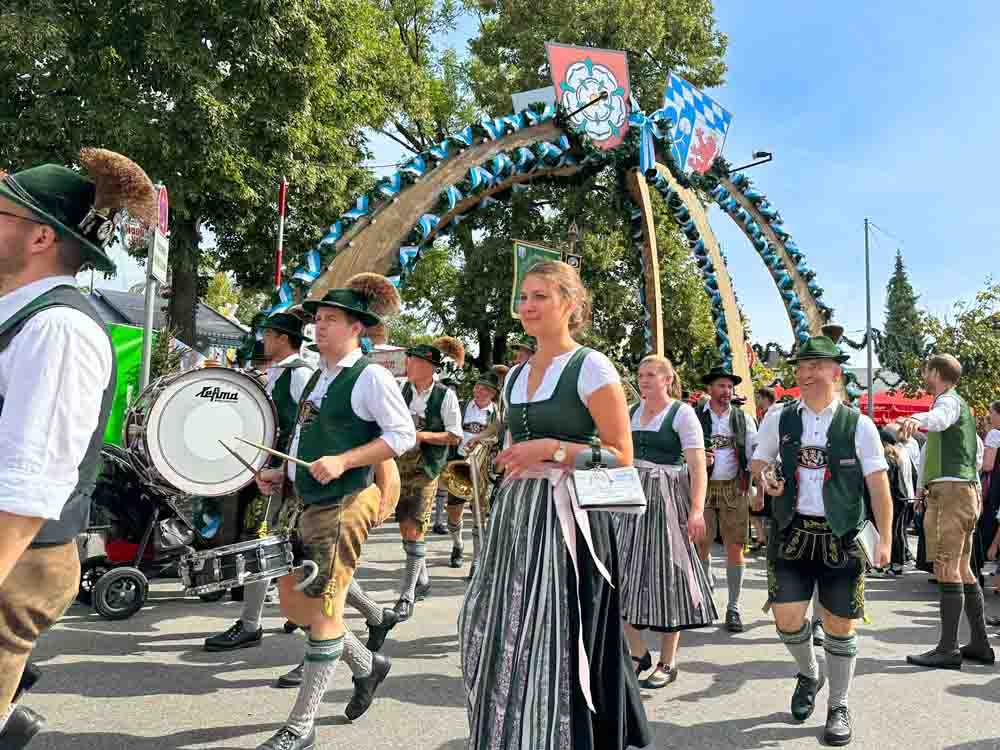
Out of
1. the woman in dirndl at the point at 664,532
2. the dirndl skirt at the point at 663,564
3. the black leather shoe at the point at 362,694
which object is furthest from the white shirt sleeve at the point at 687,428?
the black leather shoe at the point at 362,694

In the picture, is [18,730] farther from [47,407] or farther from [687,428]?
[687,428]

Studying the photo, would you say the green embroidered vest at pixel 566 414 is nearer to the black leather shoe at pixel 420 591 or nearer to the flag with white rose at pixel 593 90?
the black leather shoe at pixel 420 591

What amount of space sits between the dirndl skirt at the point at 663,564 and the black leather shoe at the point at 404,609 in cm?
185

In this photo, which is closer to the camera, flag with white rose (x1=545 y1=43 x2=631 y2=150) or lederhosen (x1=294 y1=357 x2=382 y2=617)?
lederhosen (x1=294 y1=357 x2=382 y2=617)

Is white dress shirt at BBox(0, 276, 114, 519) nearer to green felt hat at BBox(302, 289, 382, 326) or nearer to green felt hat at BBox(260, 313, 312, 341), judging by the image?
green felt hat at BBox(302, 289, 382, 326)

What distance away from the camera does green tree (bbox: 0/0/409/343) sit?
44.8 ft

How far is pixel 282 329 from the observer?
16.8ft

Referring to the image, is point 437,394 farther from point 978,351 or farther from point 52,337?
point 978,351

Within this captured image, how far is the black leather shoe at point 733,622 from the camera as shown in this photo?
600cm

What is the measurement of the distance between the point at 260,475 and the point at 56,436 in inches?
89.8

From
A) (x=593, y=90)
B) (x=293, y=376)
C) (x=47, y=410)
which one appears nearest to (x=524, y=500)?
(x=47, y=410)

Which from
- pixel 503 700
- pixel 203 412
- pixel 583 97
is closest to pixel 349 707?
pixel 503 700

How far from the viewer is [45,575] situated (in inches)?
80.9

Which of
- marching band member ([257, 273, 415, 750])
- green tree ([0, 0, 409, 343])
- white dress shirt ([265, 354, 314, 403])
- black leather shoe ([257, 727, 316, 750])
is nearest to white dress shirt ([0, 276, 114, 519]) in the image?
marching band member ([257, 273, 415, 750])
